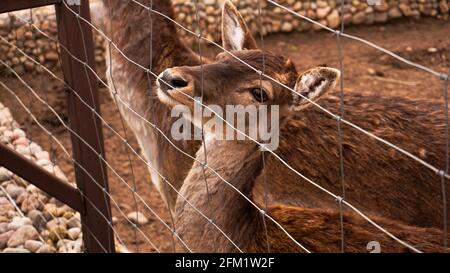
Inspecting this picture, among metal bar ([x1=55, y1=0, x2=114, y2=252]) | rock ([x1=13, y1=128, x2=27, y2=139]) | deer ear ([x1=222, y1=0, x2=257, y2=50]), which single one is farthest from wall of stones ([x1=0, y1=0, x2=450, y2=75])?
metal bar ([x1=55, y1=0, x2=114, y2=252])

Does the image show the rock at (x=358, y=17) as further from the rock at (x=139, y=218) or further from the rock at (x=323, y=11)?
the rock at (x=139, y=218)

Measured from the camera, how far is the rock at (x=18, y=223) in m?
4.76

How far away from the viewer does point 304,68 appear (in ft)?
26.3

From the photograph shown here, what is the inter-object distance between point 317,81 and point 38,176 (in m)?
1.61

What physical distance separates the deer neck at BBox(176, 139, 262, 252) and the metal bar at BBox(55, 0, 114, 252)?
61cm

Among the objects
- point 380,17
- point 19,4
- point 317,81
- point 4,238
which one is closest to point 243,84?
point 317,81

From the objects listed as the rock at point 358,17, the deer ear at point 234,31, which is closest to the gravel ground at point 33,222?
the deer ear at point 234,31

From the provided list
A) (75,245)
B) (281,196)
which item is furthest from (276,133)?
(75,245)

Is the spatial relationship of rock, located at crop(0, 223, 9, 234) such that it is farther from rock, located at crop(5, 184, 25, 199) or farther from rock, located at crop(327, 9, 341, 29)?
rock, located at crop(327, 9, 341, 29)

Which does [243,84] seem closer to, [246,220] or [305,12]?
[246,220]

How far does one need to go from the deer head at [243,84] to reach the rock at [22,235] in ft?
6.05
